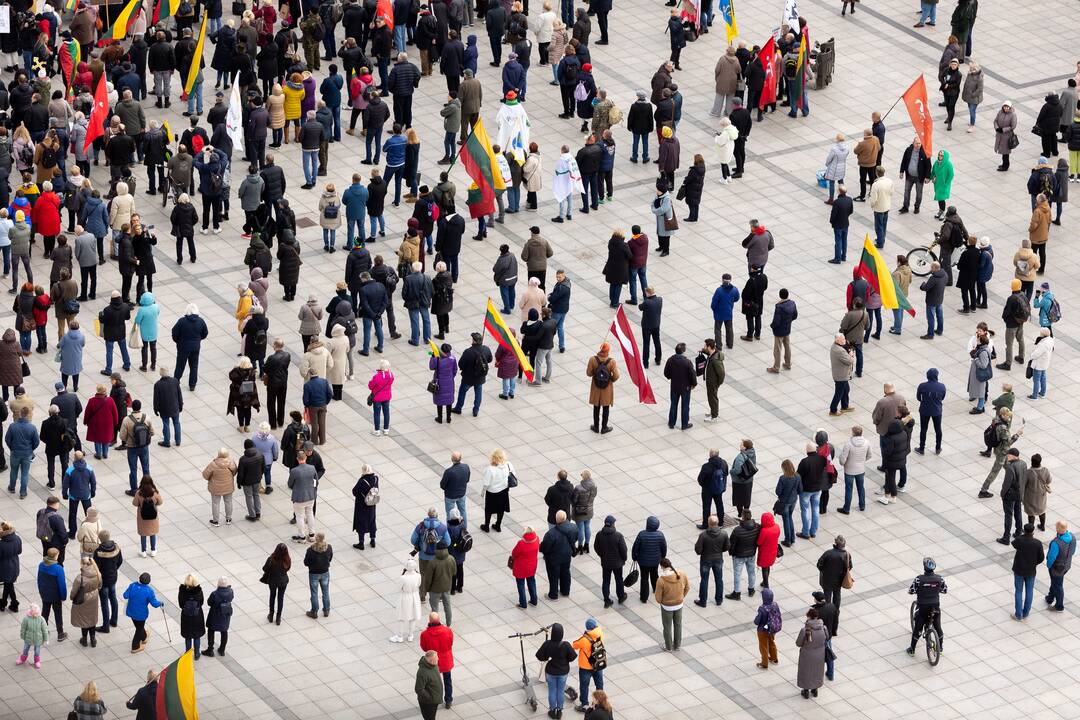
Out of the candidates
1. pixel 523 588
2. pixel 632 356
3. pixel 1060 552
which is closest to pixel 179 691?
pixel 523 588

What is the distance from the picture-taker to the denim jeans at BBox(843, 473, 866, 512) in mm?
42281

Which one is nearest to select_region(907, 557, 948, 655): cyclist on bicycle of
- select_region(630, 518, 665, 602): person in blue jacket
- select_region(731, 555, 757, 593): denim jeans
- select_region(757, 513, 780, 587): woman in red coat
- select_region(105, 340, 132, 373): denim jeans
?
select_region(757, 513, 780, 587): woman in red coat

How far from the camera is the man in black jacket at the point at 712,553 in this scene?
130ft

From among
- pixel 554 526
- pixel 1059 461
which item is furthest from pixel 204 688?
pixel 1059 461

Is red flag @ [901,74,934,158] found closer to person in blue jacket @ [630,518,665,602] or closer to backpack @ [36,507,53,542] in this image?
person in blue jacket @ [630,518,665,602]

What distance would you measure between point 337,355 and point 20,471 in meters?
5.90

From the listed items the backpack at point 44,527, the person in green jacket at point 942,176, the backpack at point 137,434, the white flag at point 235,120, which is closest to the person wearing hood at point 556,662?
the backpack at point 44,527

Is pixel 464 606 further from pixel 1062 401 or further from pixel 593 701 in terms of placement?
pixel 1062 401

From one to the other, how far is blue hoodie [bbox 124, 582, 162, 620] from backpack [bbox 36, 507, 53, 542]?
1947 millimetres

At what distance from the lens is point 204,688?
1496 inches

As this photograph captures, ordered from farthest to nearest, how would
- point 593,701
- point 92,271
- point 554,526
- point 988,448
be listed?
point 92,271, point 988,448, point 554,526, point 593,701

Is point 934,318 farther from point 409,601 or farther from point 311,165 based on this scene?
point 409,601

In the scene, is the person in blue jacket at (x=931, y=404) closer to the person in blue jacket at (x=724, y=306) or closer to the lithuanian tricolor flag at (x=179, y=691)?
the person in blue jacket at (x=724, y=306)

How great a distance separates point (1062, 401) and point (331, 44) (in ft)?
65.9
